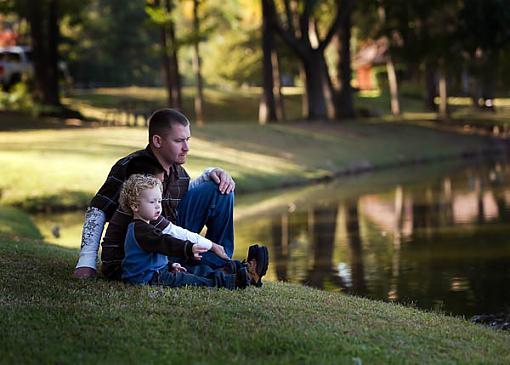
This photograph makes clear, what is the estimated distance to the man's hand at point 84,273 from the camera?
8.80 m

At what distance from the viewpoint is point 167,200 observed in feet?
29.3

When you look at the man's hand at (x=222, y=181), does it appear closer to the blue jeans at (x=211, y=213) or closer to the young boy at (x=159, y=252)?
the blue jeans at (x=211, y=213)

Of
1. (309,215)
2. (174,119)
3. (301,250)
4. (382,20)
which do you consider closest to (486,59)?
(382,20)

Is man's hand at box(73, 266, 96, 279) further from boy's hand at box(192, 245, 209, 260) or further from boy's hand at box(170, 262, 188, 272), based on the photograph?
boy's hand at box(192, 245, 209, 260)

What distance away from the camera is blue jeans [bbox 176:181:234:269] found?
879 cm

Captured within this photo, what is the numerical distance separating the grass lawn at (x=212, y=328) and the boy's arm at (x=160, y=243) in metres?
0.30

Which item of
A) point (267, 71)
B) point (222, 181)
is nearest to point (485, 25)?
point (267, 71)

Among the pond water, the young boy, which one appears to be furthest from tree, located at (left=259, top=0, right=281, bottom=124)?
the young boy

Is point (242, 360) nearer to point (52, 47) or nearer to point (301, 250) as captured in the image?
point (301, 250)

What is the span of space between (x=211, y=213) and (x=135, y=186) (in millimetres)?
904

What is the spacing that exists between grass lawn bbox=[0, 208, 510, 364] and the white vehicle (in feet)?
154

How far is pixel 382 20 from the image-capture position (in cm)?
5350

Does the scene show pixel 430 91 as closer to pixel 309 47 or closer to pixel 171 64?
pixel 309 47

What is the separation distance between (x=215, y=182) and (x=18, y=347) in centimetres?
261
